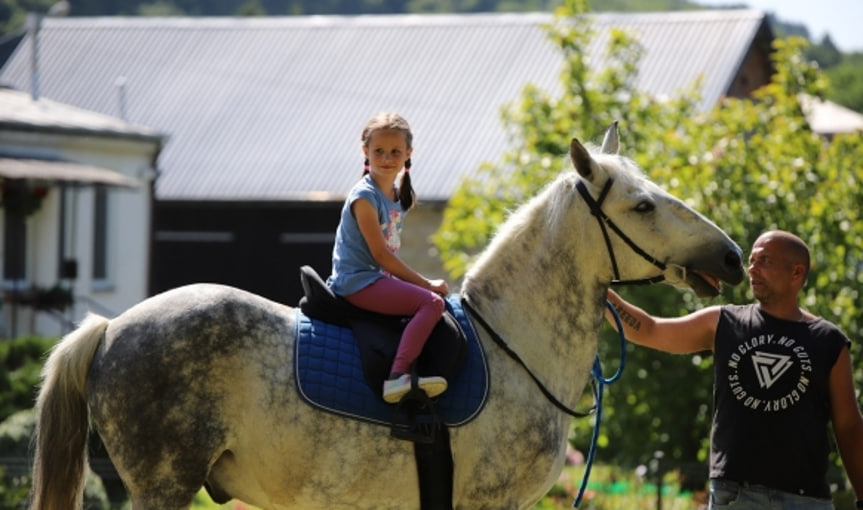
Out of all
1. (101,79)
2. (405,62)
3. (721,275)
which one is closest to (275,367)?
(721,275)

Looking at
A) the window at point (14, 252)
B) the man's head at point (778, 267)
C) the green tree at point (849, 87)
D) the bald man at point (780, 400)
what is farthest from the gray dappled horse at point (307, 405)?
the green tree at point (849, 87)

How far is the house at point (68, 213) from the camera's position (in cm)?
2150

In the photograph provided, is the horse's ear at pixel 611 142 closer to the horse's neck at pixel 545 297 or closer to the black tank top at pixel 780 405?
the horse's neck at pixel 545 297

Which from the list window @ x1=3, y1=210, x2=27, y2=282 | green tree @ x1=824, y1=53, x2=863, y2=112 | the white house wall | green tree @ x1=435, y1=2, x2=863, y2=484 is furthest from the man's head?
green tree @ x1=824, y1=53, x2=863, y2=112

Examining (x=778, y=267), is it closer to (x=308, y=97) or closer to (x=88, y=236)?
(x=88, y=236)

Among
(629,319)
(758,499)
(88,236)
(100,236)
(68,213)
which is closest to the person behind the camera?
(758,499)

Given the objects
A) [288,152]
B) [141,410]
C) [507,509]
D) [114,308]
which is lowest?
[114,308]

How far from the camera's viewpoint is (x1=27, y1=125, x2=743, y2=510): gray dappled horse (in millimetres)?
4984

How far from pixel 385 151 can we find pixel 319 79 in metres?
27.7

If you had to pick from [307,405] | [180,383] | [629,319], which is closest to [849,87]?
[629,319]

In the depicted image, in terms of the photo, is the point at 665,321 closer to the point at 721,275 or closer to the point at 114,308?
the point at 721,275

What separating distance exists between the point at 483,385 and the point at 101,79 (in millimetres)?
30402

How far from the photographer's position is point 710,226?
5477 millimetres

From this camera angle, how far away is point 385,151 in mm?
5367
